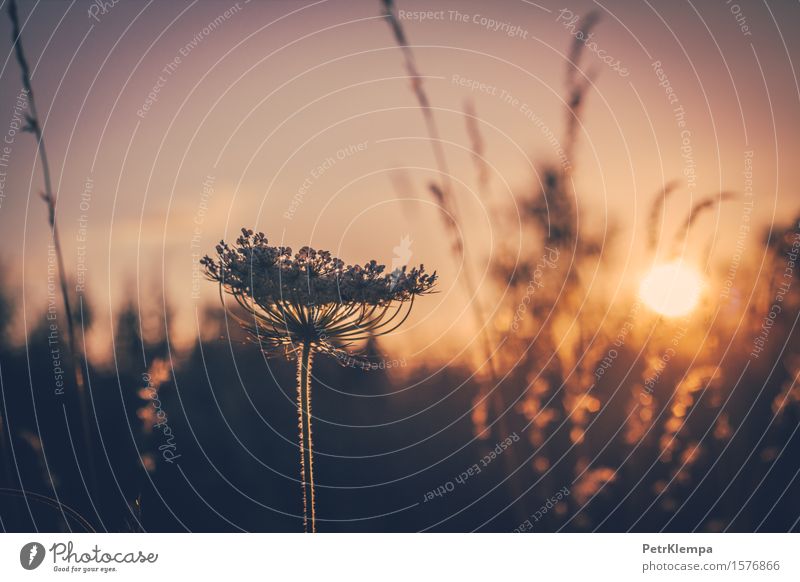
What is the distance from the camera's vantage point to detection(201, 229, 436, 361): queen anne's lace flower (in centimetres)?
335

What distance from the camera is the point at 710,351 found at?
400 cm

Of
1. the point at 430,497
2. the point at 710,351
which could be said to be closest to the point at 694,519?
the point at 710,351

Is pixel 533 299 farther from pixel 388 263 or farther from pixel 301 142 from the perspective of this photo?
pixel 301 142

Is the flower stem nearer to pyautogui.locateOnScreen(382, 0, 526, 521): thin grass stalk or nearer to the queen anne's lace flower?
the queen anne's lace flower

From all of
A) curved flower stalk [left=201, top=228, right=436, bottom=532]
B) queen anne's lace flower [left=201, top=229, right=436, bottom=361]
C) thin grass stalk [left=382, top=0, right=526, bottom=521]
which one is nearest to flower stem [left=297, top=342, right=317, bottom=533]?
curved flower stalk [left=201, top=228, right=436, bottom=532]

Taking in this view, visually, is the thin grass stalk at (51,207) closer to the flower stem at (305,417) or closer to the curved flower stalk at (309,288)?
the curved flower stalk at (309,288)

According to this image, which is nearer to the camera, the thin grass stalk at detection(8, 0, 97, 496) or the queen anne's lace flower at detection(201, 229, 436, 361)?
the queen anne's lace flower at detection(201, 229, 436, 361)

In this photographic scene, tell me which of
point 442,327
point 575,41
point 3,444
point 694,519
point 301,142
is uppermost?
point 575,41

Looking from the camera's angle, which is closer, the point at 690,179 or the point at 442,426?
the point at 690,179

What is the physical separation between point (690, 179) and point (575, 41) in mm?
1032
